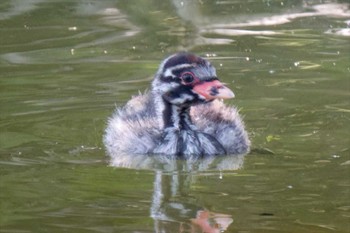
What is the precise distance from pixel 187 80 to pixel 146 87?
2059 millimetres

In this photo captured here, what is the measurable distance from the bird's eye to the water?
75 cm

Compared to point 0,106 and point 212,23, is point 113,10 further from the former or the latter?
point 0,106

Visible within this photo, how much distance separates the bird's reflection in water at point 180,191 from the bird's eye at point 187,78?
0.67 meters

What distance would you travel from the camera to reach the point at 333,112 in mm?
11547

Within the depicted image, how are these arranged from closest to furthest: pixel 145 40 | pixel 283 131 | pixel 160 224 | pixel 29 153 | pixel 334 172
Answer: pixel 160 224
pixel 334 172
pixel 29 153
pixel 283 131
pixel 145 40

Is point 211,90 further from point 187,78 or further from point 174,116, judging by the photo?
point 174,116

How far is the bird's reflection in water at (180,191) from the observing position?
841 cm

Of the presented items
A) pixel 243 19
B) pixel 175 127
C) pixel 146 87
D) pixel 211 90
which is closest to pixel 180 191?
pixel 211 90

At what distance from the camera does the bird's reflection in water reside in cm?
841

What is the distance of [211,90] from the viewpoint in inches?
418

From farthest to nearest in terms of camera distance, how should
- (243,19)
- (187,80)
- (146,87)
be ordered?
(243,19) < (146,87) < (187,80)

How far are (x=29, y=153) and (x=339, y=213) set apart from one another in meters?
2.87

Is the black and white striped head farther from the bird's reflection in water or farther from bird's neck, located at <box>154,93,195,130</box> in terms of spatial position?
the bird's reflection in water

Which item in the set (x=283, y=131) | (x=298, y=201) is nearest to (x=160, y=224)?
(x=298, y=201)
